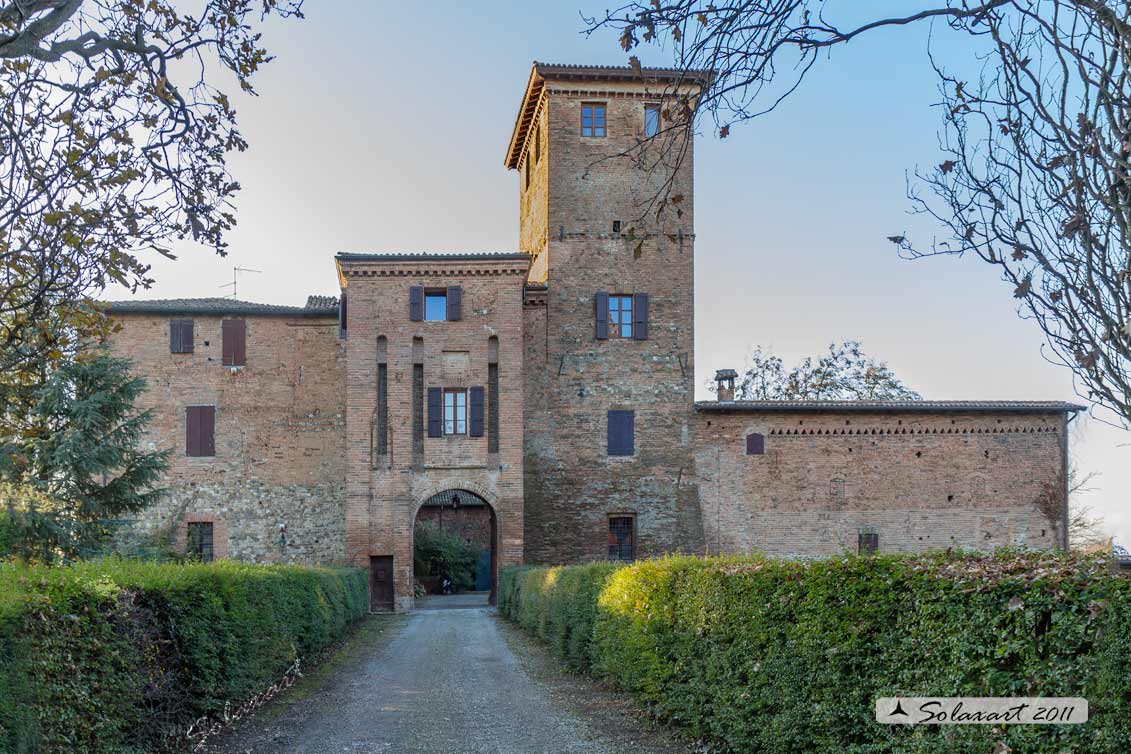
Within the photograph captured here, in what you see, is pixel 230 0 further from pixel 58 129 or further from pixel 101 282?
pixel 101 282

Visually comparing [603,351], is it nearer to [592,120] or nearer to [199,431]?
[592,120]

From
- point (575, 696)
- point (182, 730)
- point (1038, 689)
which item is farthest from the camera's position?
point (575, 696)

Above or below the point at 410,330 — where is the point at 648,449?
below

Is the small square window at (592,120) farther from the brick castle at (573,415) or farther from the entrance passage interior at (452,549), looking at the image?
the entrance passage interior at (452,549)

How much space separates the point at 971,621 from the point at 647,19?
11.5ft

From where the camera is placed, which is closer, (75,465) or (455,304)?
(75,465)

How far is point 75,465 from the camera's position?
21.5 m

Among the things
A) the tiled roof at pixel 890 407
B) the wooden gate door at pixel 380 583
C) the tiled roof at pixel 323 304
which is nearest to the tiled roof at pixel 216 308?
the tiled roof at pixel 323 304

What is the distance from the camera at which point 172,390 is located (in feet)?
95.5

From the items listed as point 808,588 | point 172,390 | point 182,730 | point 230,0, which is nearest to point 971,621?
point 808,588

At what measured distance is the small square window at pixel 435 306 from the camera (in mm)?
28406

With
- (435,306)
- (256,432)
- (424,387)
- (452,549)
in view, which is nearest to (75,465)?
(256,432)

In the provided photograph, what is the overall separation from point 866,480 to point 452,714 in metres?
21.1

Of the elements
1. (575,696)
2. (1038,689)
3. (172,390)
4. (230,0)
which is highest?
(230,0)
